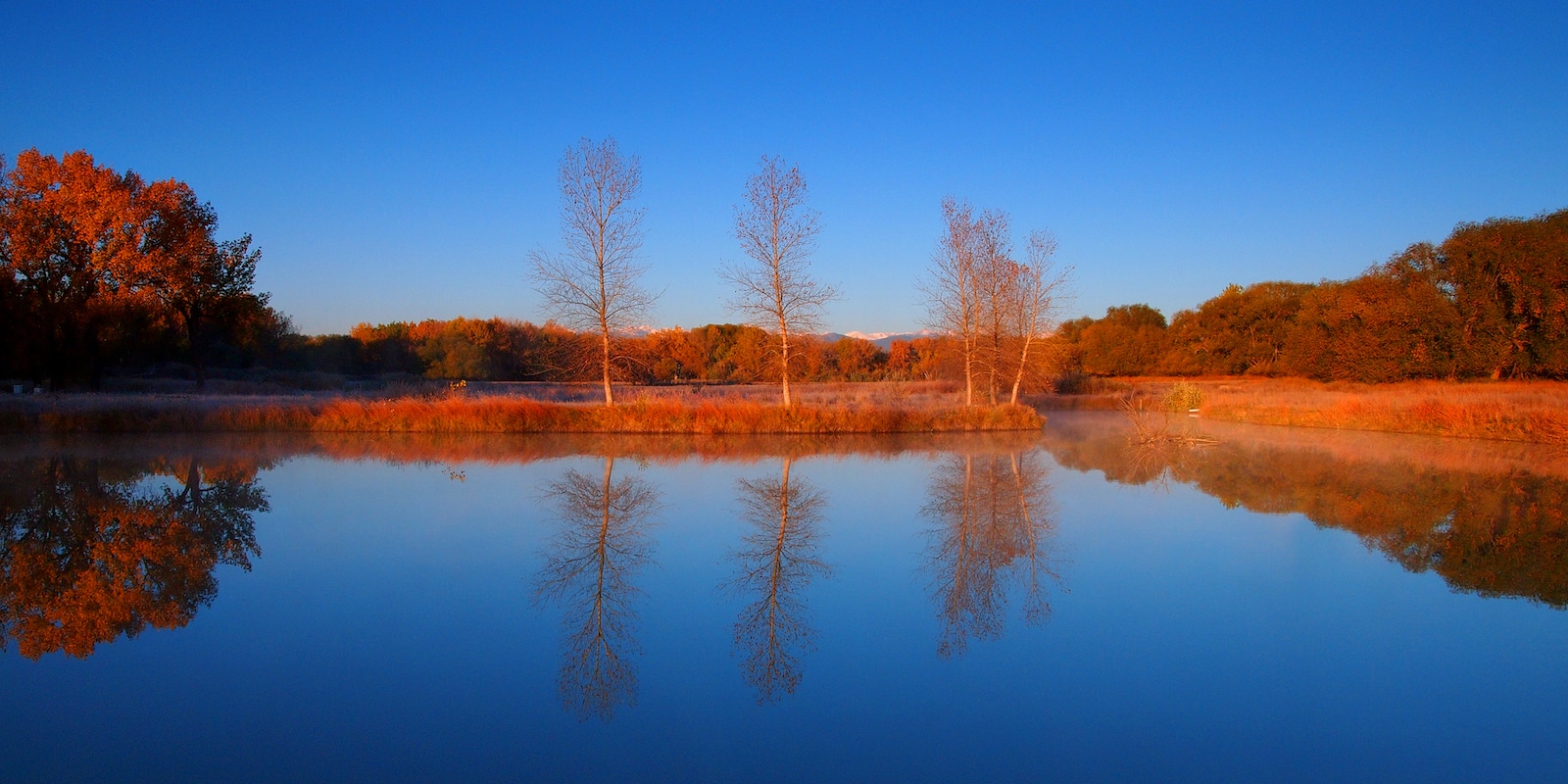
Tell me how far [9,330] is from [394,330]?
33.3 metres

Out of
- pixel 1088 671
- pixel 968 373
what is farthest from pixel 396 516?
pixel 968 373

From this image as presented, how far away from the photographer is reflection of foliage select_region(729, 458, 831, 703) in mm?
4645

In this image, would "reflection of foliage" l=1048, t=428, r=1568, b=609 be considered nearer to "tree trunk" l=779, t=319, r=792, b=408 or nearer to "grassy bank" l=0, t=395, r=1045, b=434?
"grassy bank" l=0, t=395, r=1045, b=434

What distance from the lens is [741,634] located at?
17.0ft

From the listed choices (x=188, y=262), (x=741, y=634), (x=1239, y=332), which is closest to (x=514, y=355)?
(x=188, y=262)

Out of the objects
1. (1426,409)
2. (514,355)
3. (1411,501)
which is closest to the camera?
(1411,501)

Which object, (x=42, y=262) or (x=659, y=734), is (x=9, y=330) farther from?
(x=659, y=734)

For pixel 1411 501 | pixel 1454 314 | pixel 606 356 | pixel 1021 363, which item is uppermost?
pixel 1454 314

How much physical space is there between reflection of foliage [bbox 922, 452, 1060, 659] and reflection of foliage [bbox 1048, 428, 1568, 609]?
268cm

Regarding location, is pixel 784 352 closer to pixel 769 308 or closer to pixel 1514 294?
pixel 769 308

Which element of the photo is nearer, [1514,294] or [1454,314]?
[1514,294]

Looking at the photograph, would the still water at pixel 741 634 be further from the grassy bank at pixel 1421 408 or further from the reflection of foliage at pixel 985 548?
the grassy bank at pixel 1421 408

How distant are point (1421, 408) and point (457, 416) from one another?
24.1m

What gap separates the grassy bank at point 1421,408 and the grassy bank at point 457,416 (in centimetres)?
1180
